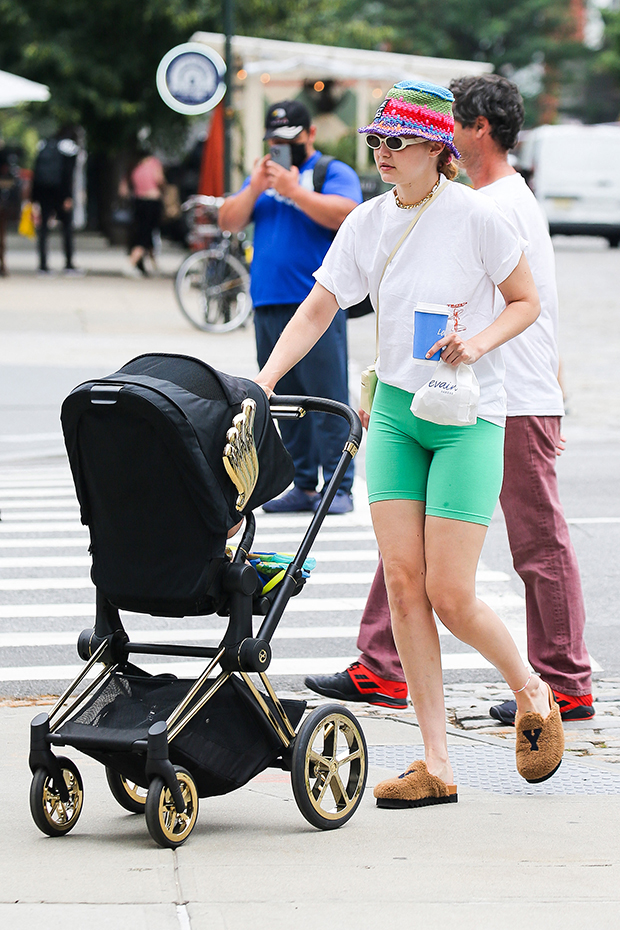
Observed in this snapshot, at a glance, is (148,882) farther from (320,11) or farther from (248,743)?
(320,11)

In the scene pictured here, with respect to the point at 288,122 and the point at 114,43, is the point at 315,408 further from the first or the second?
the point at 114,43

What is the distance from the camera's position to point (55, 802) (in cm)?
376

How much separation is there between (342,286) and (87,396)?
0.97 meters

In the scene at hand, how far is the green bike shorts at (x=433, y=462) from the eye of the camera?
13.1 feet

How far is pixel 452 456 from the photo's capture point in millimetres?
4004

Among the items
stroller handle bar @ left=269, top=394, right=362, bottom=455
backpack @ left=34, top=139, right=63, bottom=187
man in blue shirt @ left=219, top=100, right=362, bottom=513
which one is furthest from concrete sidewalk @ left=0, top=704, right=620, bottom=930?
backpack @ left=34, top=139, right=63, bottom=187

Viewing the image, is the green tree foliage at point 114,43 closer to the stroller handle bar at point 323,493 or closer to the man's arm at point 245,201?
the man's arm at point 245,201

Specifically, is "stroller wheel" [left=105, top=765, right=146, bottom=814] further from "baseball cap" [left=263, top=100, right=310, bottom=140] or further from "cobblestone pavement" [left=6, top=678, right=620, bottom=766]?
"baseball cap" [left=263, top=100, right=310, bottom=140]

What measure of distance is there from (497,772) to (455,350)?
143 centimetres

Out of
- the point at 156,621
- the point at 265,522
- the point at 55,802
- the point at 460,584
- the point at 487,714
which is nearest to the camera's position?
the point at 55,802

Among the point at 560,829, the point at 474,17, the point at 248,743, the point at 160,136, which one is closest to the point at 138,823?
the point at 248,743

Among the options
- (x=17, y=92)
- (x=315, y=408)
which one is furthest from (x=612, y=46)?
(x=315, y=408)

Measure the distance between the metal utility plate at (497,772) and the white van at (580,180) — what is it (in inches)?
1155

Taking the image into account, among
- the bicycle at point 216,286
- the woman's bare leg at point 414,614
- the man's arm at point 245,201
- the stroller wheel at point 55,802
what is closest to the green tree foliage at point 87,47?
the bicycle at point 216,286
